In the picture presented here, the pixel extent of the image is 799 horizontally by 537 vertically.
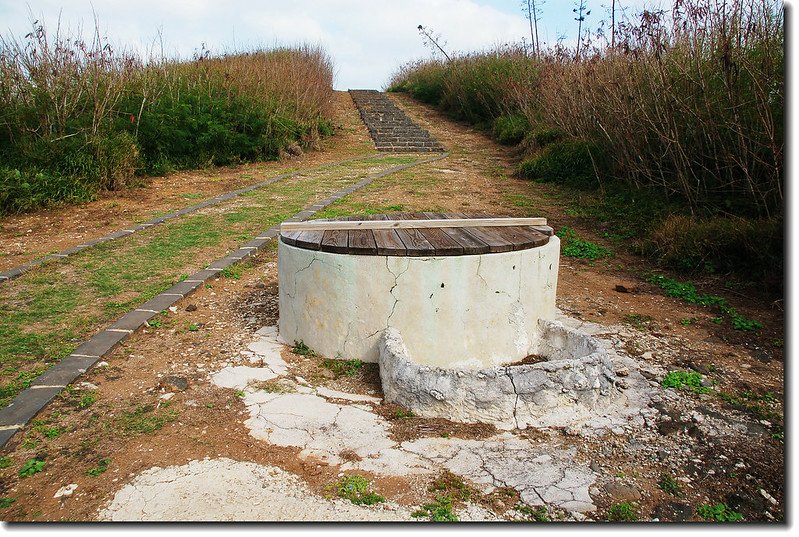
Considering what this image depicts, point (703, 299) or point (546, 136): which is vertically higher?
point (546, 136)

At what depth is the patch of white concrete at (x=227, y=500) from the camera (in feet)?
8.06

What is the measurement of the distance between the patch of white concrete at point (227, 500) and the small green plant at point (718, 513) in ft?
4.09

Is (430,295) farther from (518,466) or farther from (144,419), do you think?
(144,419)

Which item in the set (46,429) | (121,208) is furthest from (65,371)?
(121,208)

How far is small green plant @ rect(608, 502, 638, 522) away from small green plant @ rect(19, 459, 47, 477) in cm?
257

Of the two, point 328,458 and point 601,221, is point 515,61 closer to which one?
point 601,221

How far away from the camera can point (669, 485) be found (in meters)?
2.75

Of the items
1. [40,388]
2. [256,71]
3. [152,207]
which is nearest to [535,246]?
[40,388]

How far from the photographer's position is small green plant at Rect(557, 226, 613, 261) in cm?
678

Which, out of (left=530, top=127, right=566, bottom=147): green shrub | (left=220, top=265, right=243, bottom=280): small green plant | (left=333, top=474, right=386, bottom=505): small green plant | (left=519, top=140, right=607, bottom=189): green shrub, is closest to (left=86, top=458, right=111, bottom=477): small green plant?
(left=333, top=474, right=386, bottom=505): small green plant

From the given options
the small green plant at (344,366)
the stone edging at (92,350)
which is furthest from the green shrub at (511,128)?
the small green plant at (344,366)

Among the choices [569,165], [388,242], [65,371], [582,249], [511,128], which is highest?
[511,128]

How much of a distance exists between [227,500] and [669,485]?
196cm

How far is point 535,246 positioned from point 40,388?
10.4 feet
